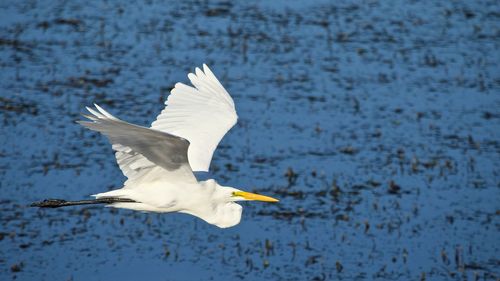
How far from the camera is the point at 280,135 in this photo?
11688mm

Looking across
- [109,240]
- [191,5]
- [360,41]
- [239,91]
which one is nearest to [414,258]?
[109,240]

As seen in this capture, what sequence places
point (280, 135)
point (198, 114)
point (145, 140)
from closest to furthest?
point (145, 140)
point (198, 114)
point (280, 135)

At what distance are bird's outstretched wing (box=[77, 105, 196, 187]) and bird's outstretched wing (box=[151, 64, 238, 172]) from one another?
60cm

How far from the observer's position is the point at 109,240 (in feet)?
31.1

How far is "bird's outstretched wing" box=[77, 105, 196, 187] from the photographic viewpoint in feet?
18.9

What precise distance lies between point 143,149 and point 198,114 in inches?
55.8

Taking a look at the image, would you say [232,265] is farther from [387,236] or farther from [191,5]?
[191,5]

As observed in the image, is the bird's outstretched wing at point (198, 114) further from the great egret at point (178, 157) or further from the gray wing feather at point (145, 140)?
the gray wing feather at point (145, 140)

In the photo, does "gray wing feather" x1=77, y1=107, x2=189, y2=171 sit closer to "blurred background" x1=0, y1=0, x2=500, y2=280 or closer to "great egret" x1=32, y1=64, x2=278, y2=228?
"great egret" x1=32, y1=64, x2=278, y2=228

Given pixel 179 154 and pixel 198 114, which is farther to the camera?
pixel 198 114

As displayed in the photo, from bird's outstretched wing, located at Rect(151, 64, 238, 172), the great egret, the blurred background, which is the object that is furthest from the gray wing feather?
the blurred background

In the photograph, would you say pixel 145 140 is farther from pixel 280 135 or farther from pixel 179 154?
pixel 280 135

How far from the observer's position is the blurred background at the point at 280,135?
936cm

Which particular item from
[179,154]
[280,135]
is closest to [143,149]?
[179,154]
